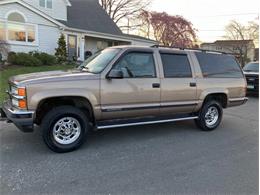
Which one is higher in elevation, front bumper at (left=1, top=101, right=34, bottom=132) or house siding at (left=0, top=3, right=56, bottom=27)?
house siding at (left=0, top=3, right=56, bottom=27)

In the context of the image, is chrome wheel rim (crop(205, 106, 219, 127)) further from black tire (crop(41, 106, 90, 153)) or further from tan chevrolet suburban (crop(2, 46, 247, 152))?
black tire (crop(41, 106, 90, 153))

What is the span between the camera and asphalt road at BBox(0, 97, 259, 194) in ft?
11.3

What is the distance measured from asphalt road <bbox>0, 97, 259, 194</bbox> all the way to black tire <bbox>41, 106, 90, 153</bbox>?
0.14m

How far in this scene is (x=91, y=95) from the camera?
4.70 meters

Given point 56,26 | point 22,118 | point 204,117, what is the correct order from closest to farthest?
1. point 22,118
2. point 204,117
3. point 56,26

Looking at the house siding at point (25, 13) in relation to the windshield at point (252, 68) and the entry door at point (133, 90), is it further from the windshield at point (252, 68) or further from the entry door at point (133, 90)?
the entry door at point (133, 90)

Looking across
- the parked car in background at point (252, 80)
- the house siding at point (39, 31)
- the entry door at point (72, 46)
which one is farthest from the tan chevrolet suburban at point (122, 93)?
the entry door at point (72, 46)

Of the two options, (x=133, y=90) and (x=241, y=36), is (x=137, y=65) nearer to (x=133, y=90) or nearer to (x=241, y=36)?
(x=133, y=90)

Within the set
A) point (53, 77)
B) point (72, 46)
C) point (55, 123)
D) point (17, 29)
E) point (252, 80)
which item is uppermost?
point (17, 29)

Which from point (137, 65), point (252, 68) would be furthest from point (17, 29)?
point (137, 65)

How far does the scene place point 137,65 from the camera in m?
5.25

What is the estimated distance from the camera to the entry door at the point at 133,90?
4891mm

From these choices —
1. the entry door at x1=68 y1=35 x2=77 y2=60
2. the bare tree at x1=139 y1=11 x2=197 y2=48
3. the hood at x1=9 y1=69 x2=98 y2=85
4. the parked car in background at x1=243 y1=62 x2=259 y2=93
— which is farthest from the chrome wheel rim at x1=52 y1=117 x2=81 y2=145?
the bare tree at x1=139 y1=11 x2=197 y2=48

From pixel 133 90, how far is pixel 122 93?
244mm
